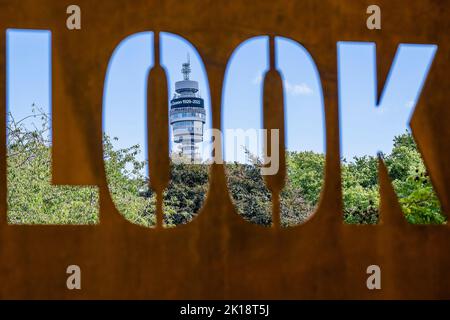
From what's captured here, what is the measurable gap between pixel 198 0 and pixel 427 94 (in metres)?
1.69

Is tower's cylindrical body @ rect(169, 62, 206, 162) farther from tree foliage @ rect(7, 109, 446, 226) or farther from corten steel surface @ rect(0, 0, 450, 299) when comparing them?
corten steel surface @ rect(0, 0, 450, 299)

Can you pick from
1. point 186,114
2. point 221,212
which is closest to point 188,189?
point 221,212

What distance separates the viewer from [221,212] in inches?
215

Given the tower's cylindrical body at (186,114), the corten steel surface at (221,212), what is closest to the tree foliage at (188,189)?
the corten steel surface at (221,212)

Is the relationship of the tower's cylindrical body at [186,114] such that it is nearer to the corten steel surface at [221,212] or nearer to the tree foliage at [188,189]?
the tree foliage at [188,189]

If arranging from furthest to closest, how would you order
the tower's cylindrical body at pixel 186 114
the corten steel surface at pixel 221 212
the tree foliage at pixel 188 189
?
1. the tower's cylindrical body at pixel 186 114
2. the tree foliage at pixel 188 189
3. the corten steel surface at pixel 221 212

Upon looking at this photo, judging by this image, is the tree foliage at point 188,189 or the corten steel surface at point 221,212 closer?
the corten steel surface at point 221,212

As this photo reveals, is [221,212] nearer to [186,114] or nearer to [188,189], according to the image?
[188,189]

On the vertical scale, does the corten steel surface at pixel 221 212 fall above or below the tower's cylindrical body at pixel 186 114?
below

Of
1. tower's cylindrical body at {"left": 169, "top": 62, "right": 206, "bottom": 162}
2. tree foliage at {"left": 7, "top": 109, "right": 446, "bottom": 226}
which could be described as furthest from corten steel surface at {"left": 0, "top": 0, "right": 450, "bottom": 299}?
tower's cylindrical body at {"left": 169, "top": 62, "right": 206, "bottom": 162}

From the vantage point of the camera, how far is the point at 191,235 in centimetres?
539

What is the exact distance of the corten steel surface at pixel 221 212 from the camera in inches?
208

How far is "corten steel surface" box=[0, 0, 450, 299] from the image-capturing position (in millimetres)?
5281
